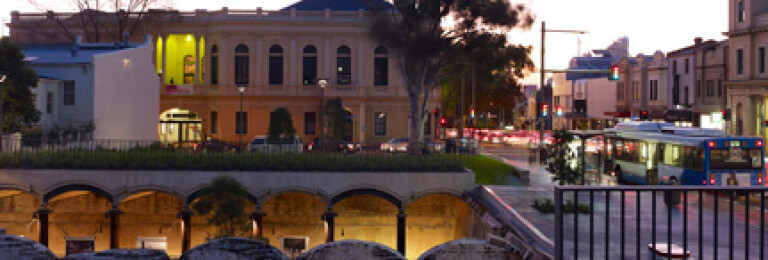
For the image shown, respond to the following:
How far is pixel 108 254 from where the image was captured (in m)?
7.09

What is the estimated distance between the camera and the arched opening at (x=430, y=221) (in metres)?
26.5

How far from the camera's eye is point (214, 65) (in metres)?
56.6

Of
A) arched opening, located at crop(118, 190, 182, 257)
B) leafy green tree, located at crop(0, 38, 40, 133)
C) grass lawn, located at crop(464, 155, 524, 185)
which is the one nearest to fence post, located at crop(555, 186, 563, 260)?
grass lawn, located at crop(464, 155, 524, 185)

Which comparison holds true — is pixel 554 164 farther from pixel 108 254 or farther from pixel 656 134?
pixel 108 254

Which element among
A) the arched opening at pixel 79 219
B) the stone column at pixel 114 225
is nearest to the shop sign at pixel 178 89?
the arched opening at pixel 79 219

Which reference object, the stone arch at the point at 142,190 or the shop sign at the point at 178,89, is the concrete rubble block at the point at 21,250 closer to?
the stone arch at the point at 142,190

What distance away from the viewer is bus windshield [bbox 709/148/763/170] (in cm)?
2539

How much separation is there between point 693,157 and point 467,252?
21.3 m

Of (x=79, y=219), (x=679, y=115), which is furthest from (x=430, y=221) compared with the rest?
(x=679, y=115)

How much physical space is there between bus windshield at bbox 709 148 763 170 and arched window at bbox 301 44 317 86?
3482cm

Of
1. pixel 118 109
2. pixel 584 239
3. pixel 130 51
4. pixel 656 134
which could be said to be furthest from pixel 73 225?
pixel 656 134

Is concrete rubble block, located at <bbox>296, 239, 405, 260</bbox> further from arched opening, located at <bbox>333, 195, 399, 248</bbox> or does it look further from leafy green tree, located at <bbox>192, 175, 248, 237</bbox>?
arched opening, located at <bbox>333, 195, 399, 248</bbox>

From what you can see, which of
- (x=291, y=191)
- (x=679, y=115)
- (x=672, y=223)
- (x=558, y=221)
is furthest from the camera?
(x=679, y=115)

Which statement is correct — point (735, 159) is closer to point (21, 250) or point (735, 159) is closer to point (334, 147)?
point (334, 147)
